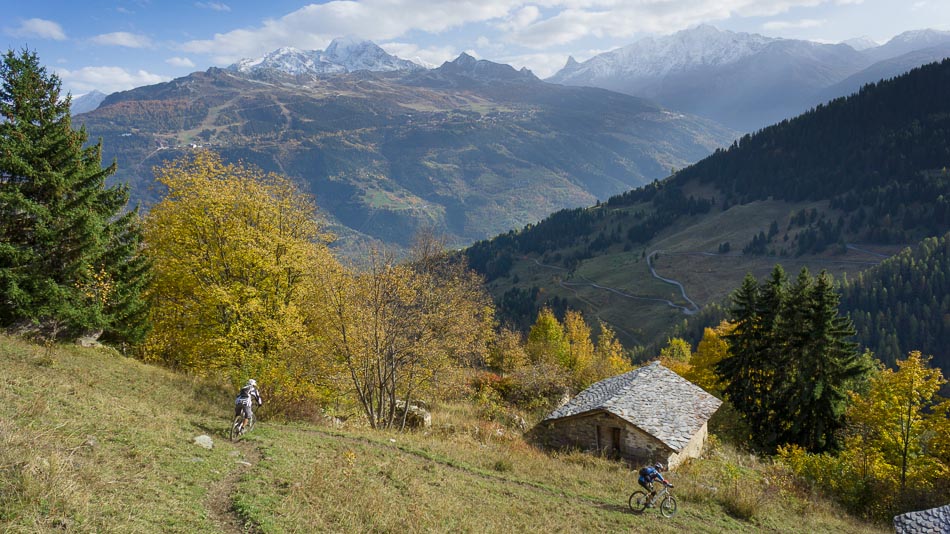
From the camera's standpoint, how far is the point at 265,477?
13.9 metres

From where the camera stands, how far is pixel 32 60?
24391 millimetres

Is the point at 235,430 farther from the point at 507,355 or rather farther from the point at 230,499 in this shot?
the point at 507,355

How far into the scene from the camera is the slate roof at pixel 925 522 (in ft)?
68.4

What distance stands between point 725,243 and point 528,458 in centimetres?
19500

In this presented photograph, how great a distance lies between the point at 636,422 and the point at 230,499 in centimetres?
2365

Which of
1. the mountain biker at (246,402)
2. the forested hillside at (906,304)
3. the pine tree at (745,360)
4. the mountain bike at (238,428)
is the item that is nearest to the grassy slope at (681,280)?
the forested hillside at (906,304)

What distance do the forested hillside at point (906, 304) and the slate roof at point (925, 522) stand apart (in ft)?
400

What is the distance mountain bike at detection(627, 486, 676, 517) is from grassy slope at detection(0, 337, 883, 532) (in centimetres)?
44

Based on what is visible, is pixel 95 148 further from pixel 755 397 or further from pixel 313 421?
pixel 755 397

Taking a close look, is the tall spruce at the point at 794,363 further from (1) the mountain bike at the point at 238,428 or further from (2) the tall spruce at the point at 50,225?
(2) the tall spruce at the point at 50,225

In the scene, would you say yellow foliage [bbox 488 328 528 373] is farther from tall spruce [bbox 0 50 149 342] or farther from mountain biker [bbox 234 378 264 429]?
mountain biker [bbox 234 378 264 429]

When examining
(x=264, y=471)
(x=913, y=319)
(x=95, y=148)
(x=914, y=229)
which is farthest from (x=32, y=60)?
(x=914, y=229)

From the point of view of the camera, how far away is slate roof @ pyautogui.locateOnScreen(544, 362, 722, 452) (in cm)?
2911

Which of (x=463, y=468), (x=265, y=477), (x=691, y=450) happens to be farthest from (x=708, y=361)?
(x=265, y=477)
